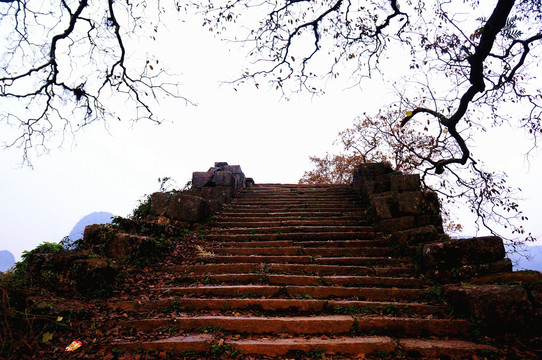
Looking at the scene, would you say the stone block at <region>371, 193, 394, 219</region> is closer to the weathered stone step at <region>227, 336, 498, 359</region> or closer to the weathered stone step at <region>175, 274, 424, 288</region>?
the weathered stone step at <region>175, 274, 424, 288</region>

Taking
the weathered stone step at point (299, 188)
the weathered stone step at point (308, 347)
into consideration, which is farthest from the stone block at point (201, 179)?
the weathered stone step at point (308, 347)

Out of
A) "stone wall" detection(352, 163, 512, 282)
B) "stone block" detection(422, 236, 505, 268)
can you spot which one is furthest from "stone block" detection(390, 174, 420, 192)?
"stone block" detection(422, 236, 505, 268)

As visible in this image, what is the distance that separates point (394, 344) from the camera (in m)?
3.05

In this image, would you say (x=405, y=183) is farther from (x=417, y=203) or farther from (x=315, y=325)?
(x=315, y=325)

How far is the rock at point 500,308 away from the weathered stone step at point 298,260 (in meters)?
1.73

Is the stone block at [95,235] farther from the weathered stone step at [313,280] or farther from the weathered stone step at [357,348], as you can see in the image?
the weathered stone step at [357,348]

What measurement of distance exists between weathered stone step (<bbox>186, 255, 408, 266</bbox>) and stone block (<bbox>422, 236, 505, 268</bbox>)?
0.73 m

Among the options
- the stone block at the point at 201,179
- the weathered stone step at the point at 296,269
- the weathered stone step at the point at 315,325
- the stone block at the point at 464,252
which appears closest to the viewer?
the weathered stone step at the point at 315,325

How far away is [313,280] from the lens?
14.4ft

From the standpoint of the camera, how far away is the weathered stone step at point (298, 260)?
515cm

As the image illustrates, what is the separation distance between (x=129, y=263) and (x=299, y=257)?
3.02 m

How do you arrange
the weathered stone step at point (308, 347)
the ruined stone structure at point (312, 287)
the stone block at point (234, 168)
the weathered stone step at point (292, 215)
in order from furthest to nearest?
the stone block at point (234, 168)
the weathered stone step at point (292, 215)
the ruined stone structure at point (312, 287)
the weathered stone step at point (308, 347)

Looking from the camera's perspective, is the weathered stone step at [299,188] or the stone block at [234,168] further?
the stone block at [234,168]

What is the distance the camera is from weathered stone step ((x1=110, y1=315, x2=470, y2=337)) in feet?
10.9
